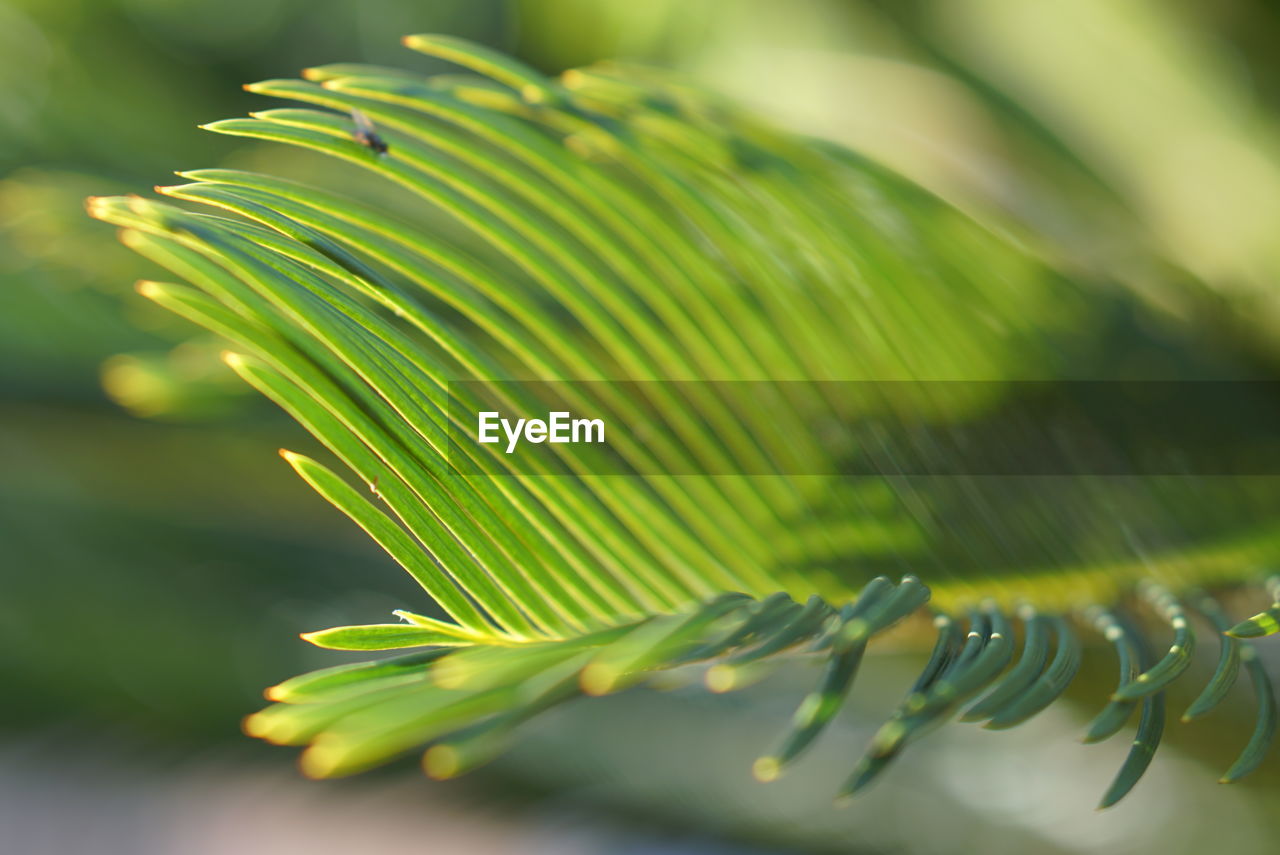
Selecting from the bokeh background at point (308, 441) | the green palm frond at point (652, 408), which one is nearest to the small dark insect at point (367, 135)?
the green palm frond at point (652, 408)

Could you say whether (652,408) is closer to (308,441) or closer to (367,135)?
(367,135)

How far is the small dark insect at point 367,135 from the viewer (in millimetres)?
471

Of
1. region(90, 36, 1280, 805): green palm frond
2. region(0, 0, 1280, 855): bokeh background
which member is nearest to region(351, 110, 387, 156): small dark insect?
region(90, 36, 1280, 805): green palm frond

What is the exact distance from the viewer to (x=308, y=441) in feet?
3.62

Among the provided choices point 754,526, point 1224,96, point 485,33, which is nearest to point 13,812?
point 485,33

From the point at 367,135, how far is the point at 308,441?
682mm

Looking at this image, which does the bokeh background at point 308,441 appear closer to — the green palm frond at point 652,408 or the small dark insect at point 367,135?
the green palm frond at point 652,408

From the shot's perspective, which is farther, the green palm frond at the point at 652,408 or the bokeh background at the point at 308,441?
the bokeh background at the point at 308,441

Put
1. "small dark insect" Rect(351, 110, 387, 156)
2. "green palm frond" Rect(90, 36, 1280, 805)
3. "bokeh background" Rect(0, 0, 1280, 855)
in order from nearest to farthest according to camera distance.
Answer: "green palm frond" Rect(90, 36, 1280, 805), "small dark insect" Rect(351, 110, 387, 156), "bokeh background" Rect(0, 0, 1280, 855)

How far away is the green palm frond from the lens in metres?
0.34

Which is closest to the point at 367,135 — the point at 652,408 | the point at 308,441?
the point at 652,408

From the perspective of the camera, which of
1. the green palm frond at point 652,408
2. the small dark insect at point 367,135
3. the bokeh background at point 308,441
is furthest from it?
the bokeh background at point 308,441

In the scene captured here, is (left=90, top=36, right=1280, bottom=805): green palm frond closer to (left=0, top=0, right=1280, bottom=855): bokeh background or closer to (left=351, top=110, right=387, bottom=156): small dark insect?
(left=351, top=110, right=387, bottom=156): small dark insect

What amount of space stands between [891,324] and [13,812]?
2.68 metres
